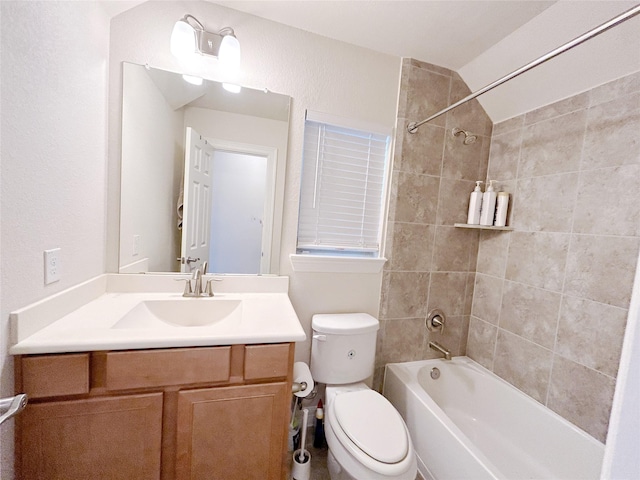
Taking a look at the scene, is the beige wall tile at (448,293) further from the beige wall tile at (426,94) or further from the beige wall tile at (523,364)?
the beige wall tile at (426,94)

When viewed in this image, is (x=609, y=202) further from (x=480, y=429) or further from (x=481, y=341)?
(x=480, y=429)

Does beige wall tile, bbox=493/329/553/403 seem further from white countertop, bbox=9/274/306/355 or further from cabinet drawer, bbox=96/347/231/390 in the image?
cabinet drawer, bbox=96/347/231/390

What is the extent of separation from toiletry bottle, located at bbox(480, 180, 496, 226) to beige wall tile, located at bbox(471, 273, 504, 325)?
0.40 m

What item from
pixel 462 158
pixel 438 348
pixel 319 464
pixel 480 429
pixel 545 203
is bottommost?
pixel 319 464

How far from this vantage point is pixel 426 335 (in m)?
1.79

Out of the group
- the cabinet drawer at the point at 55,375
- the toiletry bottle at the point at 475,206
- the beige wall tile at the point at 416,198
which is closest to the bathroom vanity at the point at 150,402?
the cabinet drawer at the point at 55,375

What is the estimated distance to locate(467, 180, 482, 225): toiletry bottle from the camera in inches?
66.5

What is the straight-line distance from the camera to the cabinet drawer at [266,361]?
0.96 meters

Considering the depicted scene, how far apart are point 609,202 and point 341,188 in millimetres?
1288

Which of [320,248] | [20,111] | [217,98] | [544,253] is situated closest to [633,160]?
[544,253]

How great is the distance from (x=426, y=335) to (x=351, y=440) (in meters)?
0.93

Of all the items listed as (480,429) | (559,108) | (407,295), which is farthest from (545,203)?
(480,429)

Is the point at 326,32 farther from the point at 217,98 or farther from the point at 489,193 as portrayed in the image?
the point at 489,193

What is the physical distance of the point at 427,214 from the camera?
1.70m
